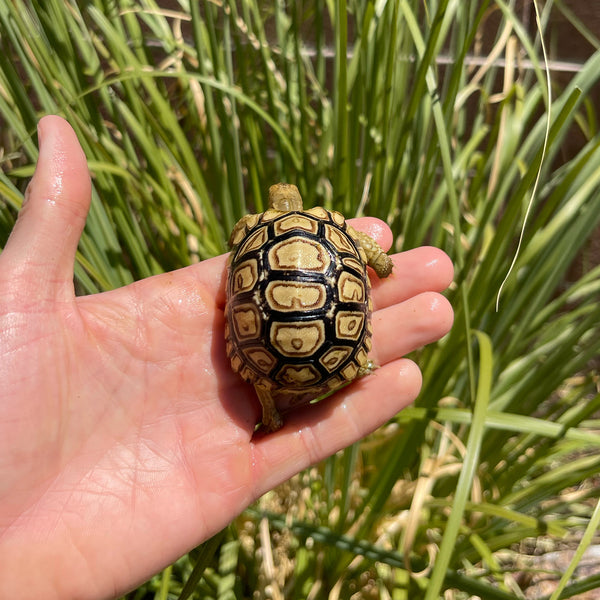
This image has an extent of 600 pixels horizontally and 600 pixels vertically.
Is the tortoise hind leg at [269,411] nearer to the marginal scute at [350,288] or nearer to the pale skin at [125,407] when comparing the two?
the pale skin at [125,407]

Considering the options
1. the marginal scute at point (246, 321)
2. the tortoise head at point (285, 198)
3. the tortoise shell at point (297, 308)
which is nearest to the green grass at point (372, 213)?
the tortoise head at point (285, 198)

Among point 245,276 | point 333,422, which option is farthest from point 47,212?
point 333,422

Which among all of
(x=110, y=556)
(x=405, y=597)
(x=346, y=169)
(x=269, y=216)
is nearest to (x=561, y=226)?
(x=346, y=169)

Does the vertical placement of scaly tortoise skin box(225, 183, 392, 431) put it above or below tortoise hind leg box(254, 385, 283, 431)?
above

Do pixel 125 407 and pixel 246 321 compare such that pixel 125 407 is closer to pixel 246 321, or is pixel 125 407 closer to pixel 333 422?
pixel 246 321

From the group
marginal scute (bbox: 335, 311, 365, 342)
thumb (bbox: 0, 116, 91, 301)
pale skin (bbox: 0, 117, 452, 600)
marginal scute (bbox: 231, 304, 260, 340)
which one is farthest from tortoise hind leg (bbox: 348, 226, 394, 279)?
thumb (bbox: 0, 116, 91, 301)

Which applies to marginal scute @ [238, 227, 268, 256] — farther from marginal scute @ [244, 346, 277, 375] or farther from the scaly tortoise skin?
marginal scute @ [244, 346, 277, 375]
